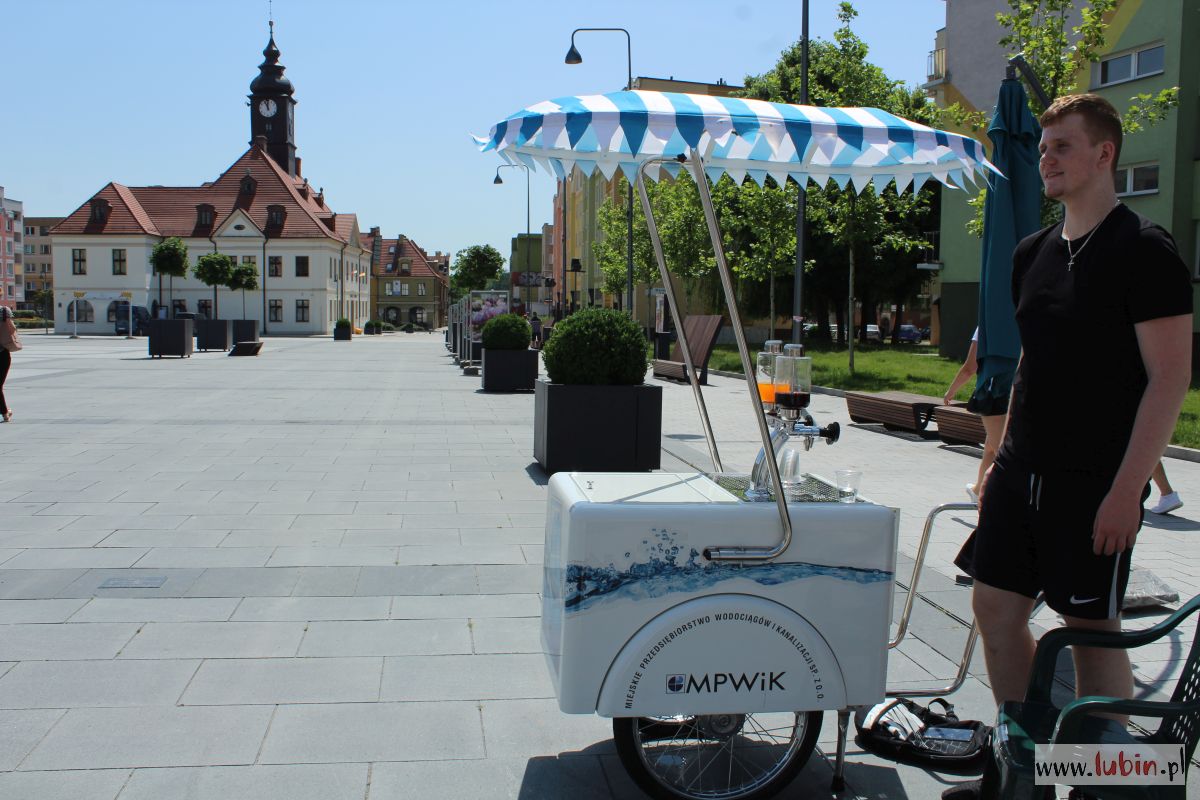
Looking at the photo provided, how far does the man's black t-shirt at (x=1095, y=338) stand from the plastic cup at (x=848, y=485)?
0.47m

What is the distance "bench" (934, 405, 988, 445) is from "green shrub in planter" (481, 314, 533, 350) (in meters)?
8.96

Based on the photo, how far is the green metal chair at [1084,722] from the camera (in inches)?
89.3

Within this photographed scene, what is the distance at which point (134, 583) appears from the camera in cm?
545

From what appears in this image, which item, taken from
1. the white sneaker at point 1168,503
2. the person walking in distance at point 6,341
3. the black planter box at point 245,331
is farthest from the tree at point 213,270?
the white sneaker at point 1168,503

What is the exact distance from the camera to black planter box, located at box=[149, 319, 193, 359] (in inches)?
1244

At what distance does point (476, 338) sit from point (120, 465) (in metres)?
17.6

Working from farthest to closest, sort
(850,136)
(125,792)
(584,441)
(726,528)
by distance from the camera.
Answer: (584,441) < (850,136) < (125,792) < (726,528)

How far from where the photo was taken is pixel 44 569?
5727 millimetres

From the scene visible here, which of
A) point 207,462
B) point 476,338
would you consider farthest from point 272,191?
point 207,462

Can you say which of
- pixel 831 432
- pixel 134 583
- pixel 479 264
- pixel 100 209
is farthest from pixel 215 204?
pixel 831 432

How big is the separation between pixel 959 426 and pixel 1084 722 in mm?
9242

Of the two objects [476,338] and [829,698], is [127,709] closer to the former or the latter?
[829,698]

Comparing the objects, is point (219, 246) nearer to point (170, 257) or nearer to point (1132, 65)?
point (170, 257)

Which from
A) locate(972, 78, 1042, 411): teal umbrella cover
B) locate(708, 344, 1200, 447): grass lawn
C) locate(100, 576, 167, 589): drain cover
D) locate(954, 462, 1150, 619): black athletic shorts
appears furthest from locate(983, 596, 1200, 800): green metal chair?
locate(708, 344, 1200, 447): grass lawn
